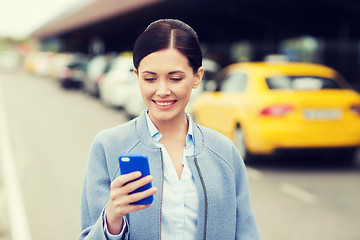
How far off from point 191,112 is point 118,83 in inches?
255

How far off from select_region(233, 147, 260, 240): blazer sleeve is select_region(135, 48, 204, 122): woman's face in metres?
0.30

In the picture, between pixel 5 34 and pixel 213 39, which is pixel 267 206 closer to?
pixel 213 39

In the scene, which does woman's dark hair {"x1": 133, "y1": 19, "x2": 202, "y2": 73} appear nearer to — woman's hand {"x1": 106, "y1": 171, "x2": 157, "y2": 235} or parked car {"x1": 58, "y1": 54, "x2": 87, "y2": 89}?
woman's hand {"x1": 106, "y1": 171, "x2": 157, "y2": 235}

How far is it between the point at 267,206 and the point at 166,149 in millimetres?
4467

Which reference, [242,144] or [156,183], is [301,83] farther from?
[156,183]

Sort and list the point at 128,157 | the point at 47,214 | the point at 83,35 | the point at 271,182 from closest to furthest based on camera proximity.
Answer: the point at 128,157, the point at 47,214, the point at 271,182, the point at 83,35

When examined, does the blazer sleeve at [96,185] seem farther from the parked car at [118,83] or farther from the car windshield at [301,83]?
the parked car at [118,83]

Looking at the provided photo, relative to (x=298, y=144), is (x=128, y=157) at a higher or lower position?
higher

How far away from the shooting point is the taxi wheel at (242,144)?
8.47 m

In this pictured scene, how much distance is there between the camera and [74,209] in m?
6.07

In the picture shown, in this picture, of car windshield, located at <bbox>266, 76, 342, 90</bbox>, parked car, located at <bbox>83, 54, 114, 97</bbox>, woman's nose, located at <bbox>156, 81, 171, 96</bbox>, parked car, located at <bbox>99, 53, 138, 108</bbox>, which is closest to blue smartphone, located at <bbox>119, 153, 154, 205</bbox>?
woman's nose, located at <bbox>156, 81, 171, 96</bbox>

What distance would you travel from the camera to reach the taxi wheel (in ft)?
27.8

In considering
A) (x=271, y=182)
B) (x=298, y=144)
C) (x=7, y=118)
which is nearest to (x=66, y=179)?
(x=271, y=182)

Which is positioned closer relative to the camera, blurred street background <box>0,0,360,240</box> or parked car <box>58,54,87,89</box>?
blurred street background <box>0,0,360,240</box>
